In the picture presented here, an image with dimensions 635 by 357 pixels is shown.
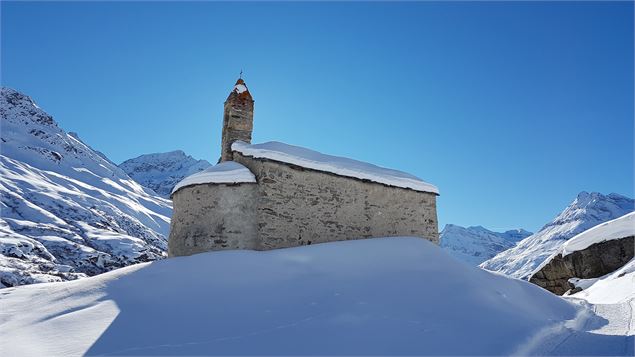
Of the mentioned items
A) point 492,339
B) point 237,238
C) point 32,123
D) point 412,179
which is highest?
point 32,123

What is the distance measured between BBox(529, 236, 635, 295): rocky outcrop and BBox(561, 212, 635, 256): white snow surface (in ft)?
0.53

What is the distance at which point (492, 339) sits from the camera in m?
5.34

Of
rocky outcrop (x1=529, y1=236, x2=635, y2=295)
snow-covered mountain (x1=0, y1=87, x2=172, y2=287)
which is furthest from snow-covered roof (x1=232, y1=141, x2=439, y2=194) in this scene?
snow-covered mountain (x1=0, y1=87, x2=172, y2=287)

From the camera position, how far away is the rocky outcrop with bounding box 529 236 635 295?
1445 centimetres

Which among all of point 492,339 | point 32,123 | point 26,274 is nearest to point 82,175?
point 32,123

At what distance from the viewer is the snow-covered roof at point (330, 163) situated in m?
11.0

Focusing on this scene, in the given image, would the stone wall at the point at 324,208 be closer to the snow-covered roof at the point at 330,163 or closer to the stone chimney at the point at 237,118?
the snow-covered roof at the point at 330,163

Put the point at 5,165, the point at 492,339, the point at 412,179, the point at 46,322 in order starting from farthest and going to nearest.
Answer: the point at 5,165
the point at 412,179
the point at 46,322
the point at 492,339

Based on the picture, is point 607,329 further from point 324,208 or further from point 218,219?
point 218,219

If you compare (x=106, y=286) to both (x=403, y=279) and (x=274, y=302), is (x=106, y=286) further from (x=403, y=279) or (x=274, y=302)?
(x=403, y=279)

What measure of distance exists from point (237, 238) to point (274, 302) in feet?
13.2

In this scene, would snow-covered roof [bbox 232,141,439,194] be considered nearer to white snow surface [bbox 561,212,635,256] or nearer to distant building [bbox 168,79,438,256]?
distant building [bbox 168,79,438,256]

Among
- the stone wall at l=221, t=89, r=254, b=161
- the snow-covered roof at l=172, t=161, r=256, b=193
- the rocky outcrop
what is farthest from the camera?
the rocky outcrop

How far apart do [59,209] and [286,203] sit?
8024 centimetres
